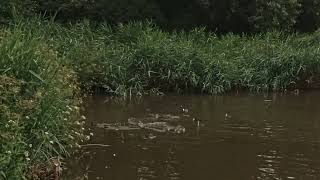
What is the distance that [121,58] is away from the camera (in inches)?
616

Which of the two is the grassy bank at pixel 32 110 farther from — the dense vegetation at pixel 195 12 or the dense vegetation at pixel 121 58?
the dense vegetation at pixel 195 12

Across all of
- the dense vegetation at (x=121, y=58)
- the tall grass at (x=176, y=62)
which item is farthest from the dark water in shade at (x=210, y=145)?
the tall grass at (x=176, y=62)

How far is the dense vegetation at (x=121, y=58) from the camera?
706 centimetres

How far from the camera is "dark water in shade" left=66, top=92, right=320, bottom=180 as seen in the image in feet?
27.2

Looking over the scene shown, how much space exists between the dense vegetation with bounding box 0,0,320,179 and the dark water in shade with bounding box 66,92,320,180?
2.31 feet

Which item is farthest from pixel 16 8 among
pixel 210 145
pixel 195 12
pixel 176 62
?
pixel 210 145

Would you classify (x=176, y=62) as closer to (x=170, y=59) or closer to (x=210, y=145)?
(x=170, y=59)

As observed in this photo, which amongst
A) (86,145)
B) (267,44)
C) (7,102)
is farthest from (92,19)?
(7,102)

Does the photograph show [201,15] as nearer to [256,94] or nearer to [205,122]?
[256,94]

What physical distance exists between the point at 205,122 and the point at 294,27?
11.4 metres

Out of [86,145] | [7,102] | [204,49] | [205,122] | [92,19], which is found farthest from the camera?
[92,19]

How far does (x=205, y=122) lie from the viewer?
11.6 meters

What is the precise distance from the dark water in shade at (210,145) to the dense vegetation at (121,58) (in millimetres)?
705

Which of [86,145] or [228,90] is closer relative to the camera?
[86,145]
